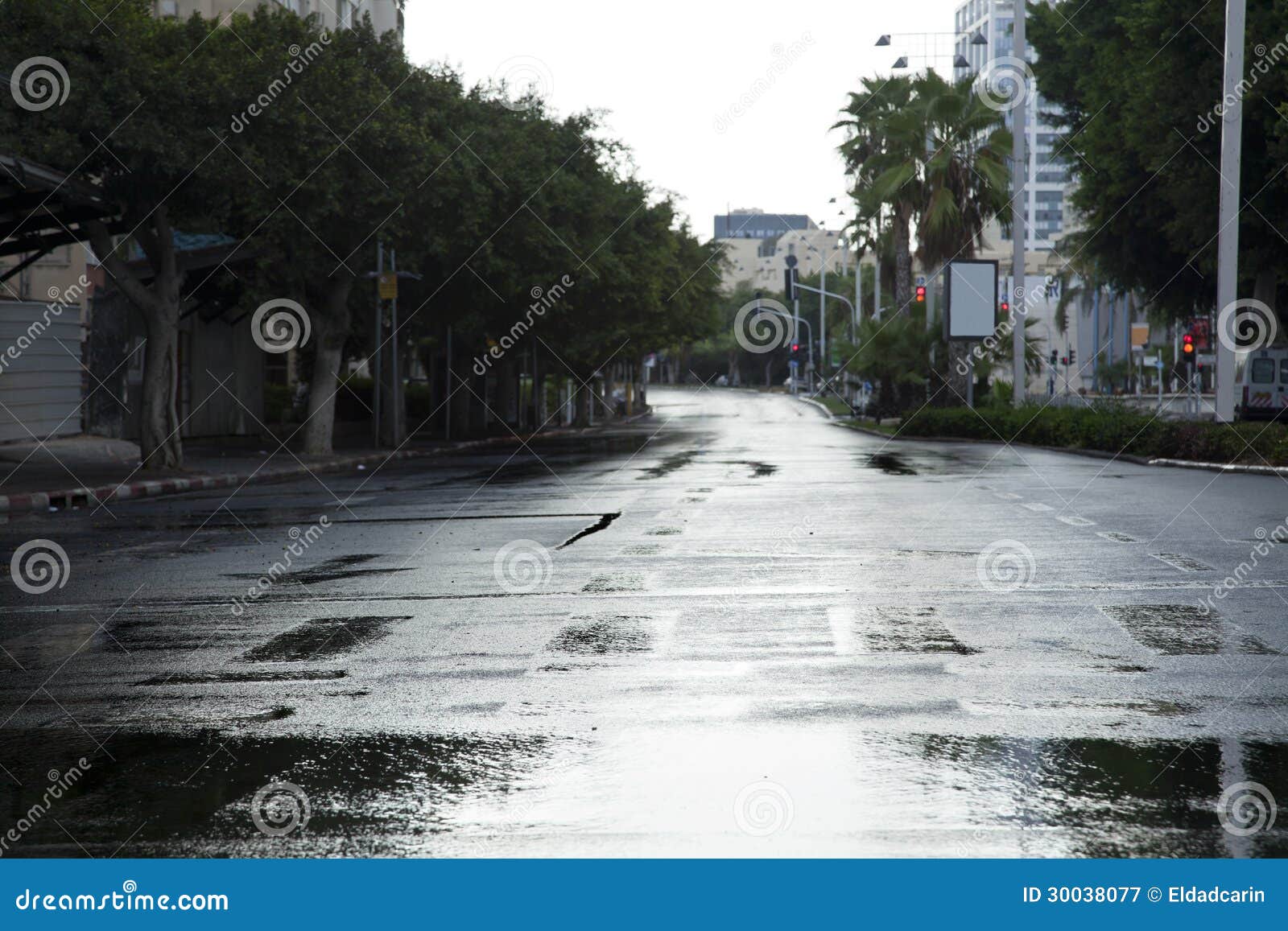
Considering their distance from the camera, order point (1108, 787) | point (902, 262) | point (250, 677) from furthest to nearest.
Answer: point (902, 262)
point (250, 677)
point (1108, 787)

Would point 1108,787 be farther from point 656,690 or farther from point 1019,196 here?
point 1019,196

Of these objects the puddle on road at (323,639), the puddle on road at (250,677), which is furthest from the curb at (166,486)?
the puddle on road at (250,677)

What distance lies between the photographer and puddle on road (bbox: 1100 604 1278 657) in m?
8.25

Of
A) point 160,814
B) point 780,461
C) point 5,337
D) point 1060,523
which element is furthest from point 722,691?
point 5,337

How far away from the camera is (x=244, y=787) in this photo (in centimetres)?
548

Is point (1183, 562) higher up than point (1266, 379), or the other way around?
Answer: point (1266, 379)

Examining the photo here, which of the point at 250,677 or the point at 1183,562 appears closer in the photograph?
the point at 250,677

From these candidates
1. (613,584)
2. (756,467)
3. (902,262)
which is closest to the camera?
(613,584)

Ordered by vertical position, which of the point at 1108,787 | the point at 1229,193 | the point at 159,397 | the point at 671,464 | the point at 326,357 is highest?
the point at 1229,193

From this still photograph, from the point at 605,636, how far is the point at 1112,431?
87.6 feet

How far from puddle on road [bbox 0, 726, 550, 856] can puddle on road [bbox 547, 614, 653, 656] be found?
2.19m

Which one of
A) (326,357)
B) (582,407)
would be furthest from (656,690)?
(582,407)

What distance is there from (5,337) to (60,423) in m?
2.71

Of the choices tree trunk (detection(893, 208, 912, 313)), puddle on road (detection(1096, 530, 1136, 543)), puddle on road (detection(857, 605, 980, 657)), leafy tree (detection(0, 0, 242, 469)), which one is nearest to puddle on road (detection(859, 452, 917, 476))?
puddle on road (detection(1096, 530, 1136, 543))
